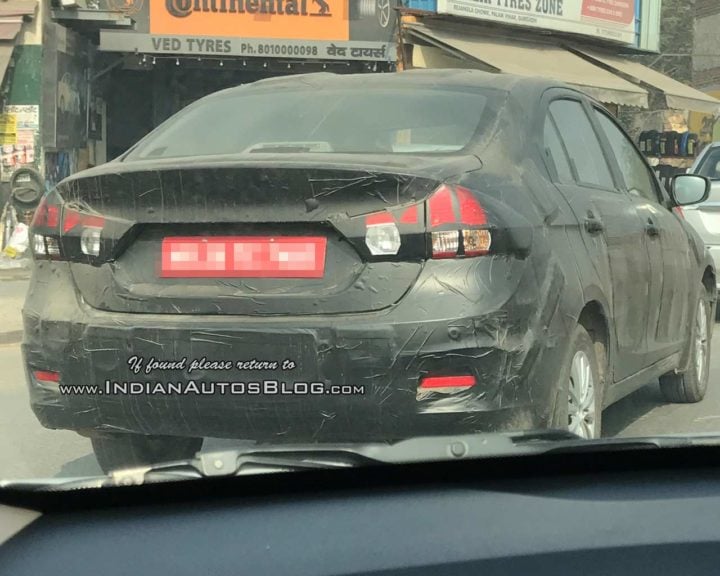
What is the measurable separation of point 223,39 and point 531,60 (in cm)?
525

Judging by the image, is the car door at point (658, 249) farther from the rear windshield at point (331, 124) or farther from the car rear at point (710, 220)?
the car rear at point (710, 220)

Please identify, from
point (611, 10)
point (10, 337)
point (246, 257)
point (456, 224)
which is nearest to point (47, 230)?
point (246, 257)

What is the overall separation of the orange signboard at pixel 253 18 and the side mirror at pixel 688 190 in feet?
39.0

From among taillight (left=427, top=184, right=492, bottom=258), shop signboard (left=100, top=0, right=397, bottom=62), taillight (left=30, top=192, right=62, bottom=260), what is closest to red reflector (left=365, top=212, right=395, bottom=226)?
taillight (left=427, top=184, right=492, bottom=258)

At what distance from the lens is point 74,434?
212 inches

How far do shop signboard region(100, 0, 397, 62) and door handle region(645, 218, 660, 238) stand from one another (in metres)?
12.4

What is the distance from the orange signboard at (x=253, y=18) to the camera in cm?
1664

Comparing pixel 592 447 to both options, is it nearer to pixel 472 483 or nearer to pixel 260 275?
pixel 472 483

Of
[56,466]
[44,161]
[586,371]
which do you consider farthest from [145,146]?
[44,161]

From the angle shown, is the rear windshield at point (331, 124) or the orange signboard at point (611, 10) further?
the orange signboard at point (611, 10)

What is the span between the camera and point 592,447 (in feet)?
7.64

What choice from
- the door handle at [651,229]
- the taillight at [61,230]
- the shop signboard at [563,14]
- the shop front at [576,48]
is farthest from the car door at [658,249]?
the shop signboard at [563,14]

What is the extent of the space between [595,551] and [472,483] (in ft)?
1.27

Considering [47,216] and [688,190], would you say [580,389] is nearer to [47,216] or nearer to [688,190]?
[47,216]
